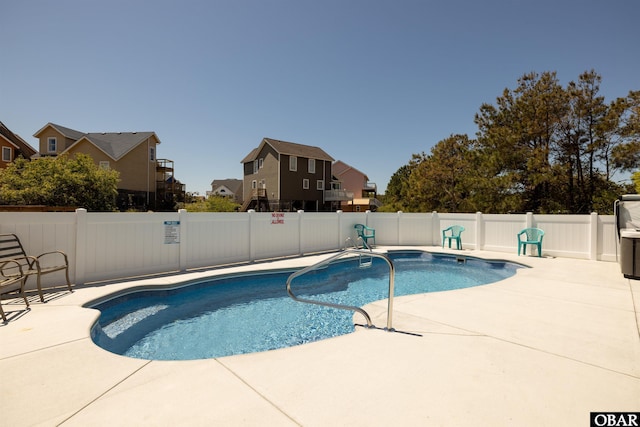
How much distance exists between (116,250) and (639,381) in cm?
854

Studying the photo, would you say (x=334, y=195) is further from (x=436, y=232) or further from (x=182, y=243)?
(x=182, y=243)

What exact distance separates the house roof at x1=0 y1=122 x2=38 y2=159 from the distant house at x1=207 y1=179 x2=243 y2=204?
25063 millimetres

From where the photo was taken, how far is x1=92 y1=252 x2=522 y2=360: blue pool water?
447cm

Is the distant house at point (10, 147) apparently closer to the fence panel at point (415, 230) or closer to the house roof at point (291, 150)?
the house roof at point (291, 150)

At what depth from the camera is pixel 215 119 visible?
21.9 meters

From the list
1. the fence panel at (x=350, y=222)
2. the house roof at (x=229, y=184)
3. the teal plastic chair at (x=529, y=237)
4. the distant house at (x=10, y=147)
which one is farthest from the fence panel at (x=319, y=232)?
the house roof at (x=229, y=184)

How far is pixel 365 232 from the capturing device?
12836 mm

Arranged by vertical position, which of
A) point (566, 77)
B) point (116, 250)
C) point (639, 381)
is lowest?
point (639, 381)

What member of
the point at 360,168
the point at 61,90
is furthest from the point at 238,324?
the point at 360,168

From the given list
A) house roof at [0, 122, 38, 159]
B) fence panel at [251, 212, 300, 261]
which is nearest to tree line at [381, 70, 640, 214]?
fence panel at [251, 212, 300, 261]

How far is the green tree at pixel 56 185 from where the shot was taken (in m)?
14.6

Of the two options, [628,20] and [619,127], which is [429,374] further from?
[619,127]

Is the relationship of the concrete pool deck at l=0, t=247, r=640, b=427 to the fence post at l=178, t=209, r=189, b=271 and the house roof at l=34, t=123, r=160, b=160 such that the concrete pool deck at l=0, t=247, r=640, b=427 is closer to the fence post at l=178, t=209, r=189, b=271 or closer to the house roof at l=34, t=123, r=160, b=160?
the fence post at l=178, t=209, r=189, b=271

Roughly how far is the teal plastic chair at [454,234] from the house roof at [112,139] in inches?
1039
